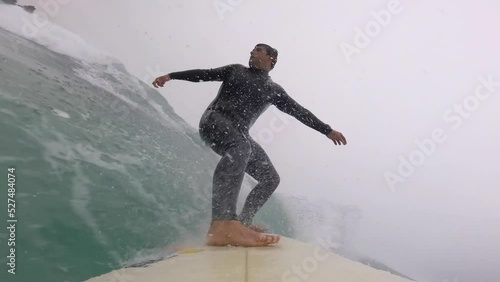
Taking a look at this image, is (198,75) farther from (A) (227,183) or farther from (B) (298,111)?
(A) (227,183)

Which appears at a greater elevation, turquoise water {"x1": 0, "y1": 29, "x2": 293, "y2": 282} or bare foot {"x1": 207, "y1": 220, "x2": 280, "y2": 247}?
bare foot {"x1": 207, "y1": 220, "x2": 280, "y2": 247}

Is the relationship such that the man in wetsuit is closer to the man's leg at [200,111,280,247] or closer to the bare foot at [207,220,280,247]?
the man's leg at [200,111,280,247]

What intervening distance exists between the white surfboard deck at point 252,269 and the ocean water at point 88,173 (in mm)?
702

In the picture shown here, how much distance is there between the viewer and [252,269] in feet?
5.33

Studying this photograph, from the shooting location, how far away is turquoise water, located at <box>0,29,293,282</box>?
9.15 ft

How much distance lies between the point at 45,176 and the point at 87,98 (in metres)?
3.09

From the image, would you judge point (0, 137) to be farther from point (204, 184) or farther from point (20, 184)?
point (204, 184)

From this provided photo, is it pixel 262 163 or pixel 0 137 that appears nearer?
pixel 262 163

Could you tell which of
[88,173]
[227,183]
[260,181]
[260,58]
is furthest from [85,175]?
[260,58]

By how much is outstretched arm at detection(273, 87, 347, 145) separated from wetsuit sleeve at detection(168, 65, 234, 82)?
38 cm

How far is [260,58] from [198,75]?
17.2 inches

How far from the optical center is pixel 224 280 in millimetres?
1400

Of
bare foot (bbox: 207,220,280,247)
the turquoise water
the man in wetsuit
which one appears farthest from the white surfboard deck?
the turquoise water

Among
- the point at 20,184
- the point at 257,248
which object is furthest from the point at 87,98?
the point at 257,248
